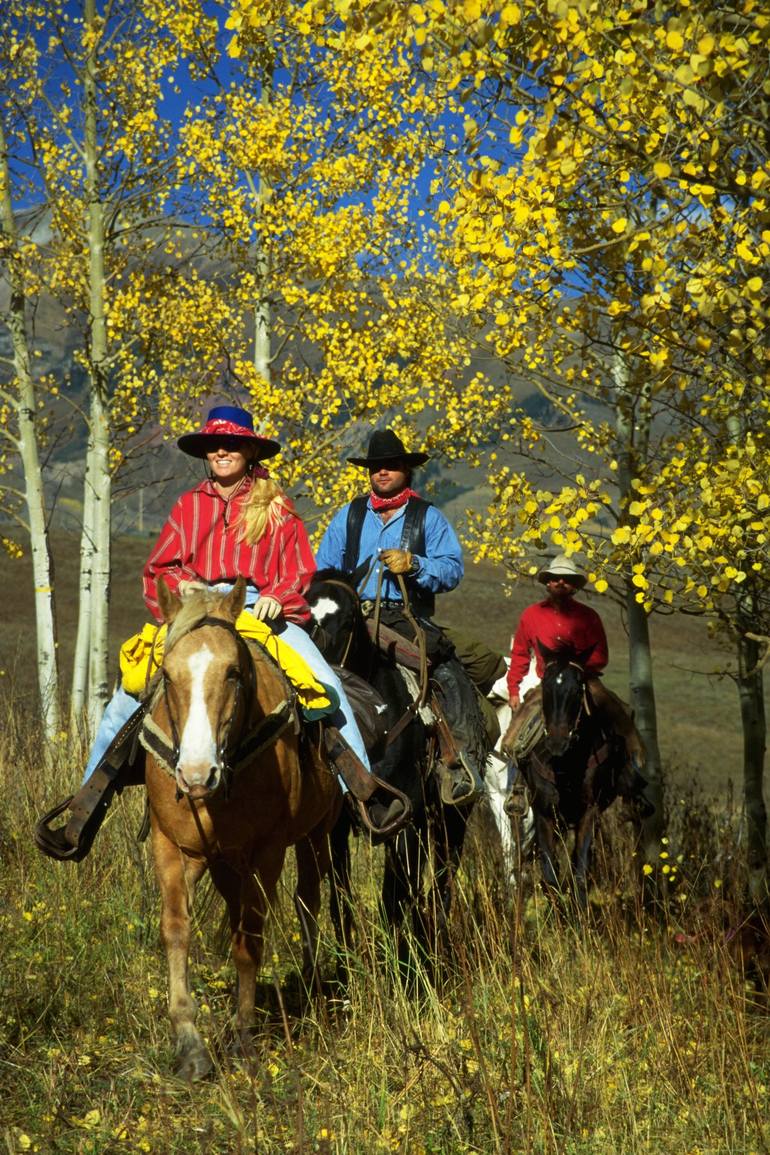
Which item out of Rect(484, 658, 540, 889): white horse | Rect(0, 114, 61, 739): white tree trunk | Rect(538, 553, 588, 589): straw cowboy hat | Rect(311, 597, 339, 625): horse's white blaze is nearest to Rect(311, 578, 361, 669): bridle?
Rect(311, 597, 339, 625): horse's white blaze

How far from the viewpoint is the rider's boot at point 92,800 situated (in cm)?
568

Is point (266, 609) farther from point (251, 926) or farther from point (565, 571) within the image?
point (565, 571)

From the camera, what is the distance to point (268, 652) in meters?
5.87

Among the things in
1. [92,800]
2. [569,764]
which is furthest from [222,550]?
[569,764]

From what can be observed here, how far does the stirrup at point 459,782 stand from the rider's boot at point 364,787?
1.46 meters

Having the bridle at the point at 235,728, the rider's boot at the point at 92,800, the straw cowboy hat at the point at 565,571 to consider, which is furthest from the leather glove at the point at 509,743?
the rider's boot at the point at 92,800

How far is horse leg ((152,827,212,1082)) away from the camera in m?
5.12

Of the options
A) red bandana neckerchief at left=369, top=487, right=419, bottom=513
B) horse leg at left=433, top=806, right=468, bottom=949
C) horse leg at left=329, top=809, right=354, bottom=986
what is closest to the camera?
horse leg at left=329, top=809, right=354, bottom=986

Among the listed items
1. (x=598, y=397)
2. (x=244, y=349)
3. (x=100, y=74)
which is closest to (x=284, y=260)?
(x=244, y=349)

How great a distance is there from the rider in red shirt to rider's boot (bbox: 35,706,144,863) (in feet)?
15.5

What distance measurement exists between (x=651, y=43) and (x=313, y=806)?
3.83 m

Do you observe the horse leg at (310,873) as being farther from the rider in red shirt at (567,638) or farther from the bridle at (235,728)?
the rider in red shirt at (567,638)

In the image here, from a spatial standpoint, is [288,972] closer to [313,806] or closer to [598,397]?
[313,806]

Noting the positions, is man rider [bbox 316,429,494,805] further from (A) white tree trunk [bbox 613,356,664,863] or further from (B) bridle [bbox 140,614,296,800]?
(A) white tree trunk [bbox 613,356,664,863]
